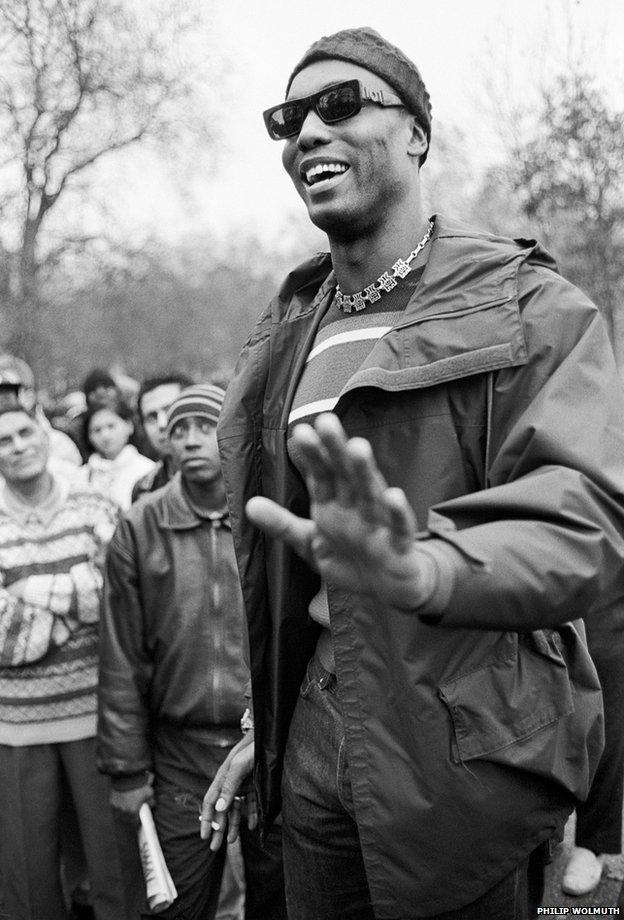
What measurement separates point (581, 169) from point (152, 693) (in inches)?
261

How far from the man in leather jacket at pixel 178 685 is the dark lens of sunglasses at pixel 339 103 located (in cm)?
192

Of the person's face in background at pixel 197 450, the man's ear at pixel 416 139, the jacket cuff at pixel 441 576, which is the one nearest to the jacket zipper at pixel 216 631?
the person's face in background at pixel 197 450

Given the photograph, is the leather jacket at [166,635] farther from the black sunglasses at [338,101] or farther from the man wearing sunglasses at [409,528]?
the black sunglasses at [338,101]

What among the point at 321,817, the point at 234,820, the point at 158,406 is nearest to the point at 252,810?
the point at 234,820

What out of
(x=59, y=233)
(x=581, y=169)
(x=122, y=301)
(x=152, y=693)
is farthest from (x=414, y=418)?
(x=122, y=301)

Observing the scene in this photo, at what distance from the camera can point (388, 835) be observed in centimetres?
176

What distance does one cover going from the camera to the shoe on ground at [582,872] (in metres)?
3.85

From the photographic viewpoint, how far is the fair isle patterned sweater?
3.63 m

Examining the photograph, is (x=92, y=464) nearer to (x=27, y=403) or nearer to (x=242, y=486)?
(x=27, y=403)

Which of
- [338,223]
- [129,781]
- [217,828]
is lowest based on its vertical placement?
[129,781]

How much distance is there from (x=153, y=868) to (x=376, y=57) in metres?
2.69

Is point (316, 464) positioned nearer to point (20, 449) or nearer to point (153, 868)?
point (153, 868)

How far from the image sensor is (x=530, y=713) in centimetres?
171

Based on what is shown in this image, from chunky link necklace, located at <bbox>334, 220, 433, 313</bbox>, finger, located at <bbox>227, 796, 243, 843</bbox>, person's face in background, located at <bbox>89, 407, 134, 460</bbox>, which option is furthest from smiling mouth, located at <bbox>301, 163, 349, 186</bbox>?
person's face in background, located at <bbox>89, 407, 134, 460</bbox>
